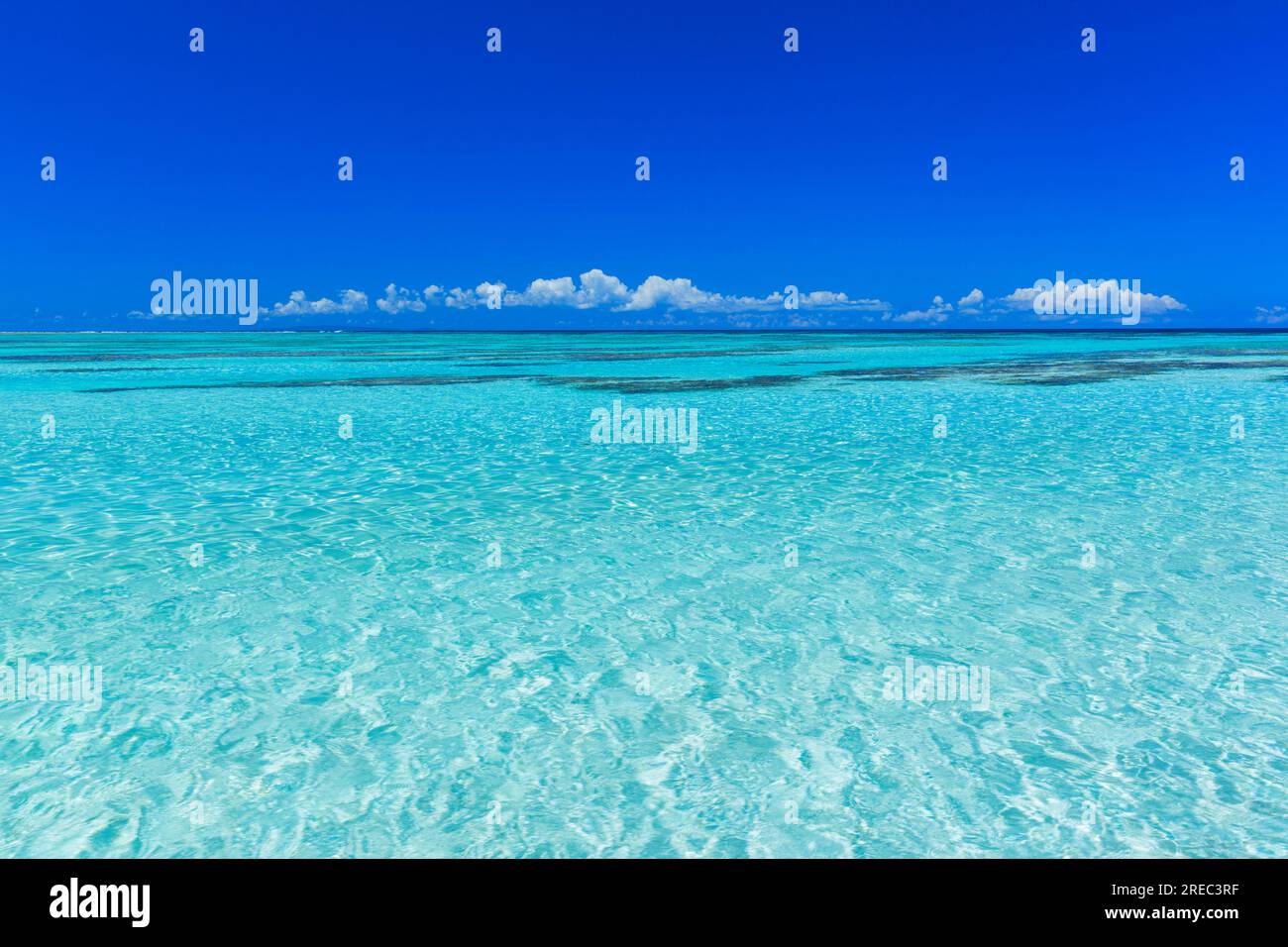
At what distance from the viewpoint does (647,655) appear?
20.4 ft

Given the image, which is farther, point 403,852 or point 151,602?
point 151,602

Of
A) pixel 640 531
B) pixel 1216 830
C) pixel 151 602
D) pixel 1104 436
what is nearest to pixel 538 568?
pixel 640 531

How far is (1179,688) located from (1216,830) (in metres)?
1.66

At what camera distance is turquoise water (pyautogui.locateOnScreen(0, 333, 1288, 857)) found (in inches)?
166

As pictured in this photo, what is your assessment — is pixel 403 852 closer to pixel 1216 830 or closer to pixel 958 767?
pixel 958 767

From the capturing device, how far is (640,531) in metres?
9.65

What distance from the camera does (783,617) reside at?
22.7 feet

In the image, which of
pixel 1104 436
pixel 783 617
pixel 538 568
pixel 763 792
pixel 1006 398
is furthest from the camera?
pixel 1006 398

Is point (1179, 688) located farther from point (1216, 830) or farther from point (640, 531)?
point (640, 531)

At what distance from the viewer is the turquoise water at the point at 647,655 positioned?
4.22m
